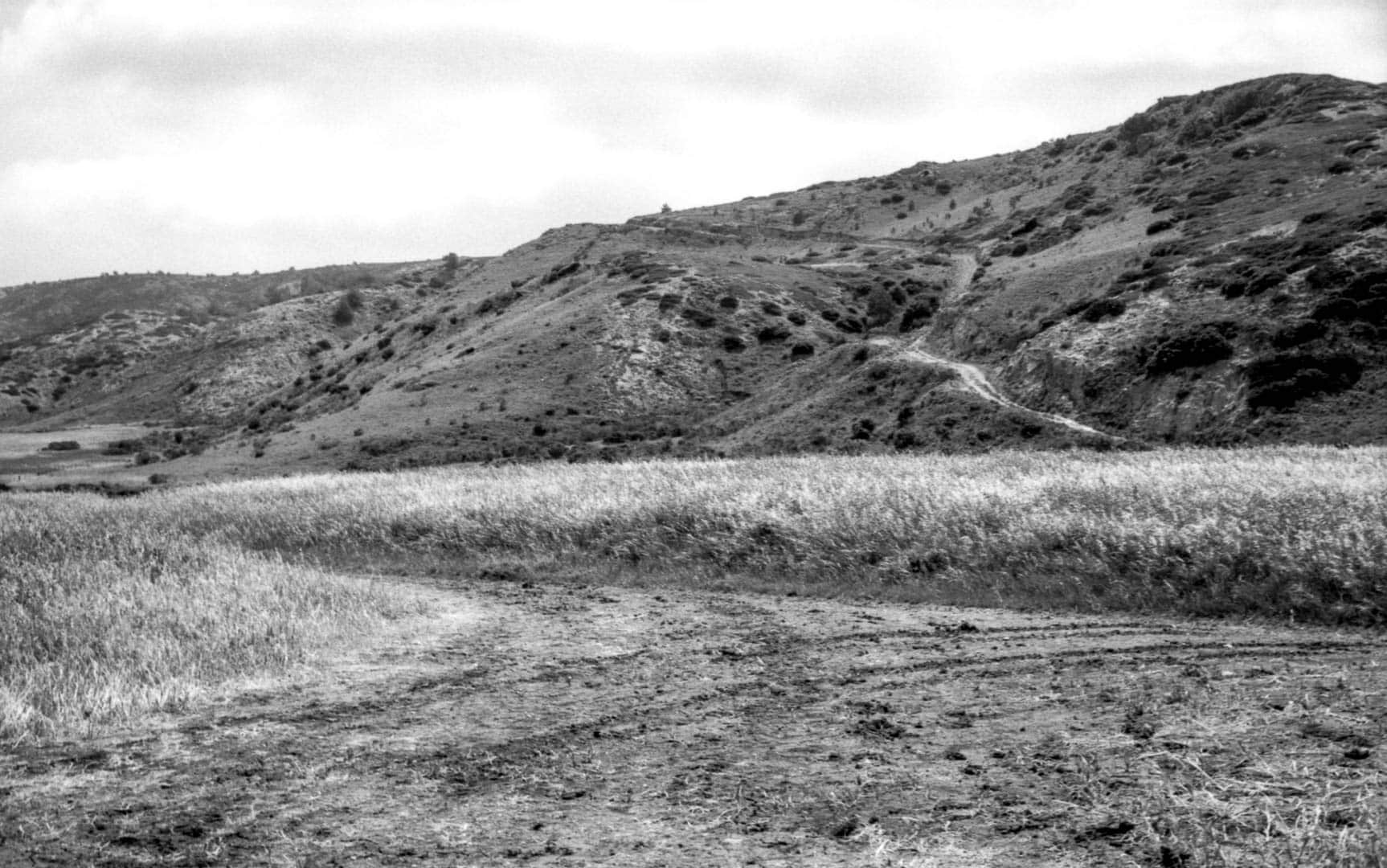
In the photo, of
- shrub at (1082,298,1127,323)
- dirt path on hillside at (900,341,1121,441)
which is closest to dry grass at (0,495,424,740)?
dirt path on hillside at (900,341,1121,441)

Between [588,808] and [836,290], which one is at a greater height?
[836,290]

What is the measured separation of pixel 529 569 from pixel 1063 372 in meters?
36.1

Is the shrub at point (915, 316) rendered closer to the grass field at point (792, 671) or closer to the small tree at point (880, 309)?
A: the small tree at point (880, 309)

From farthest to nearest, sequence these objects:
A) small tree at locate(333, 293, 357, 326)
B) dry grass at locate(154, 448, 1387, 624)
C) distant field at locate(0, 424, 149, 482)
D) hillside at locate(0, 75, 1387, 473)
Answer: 1. small tree at locate(333, 293, 357, 326)
2. distant field at locate(0, 424, 149, 482)
3. hillside at locate(0, 75, 1387, 473)
4. dry grass at locate(154, 448, 1387, 624)

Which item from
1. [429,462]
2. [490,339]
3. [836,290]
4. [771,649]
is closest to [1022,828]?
[771,649]

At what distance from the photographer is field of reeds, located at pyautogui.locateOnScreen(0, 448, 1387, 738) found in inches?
477

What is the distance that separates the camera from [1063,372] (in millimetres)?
49344

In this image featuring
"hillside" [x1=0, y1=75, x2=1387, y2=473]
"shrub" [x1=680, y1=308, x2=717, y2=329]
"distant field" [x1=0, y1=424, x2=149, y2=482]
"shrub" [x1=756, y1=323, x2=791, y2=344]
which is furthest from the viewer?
"shrub" [x1=680, y1=308, x2=717, y2=329]

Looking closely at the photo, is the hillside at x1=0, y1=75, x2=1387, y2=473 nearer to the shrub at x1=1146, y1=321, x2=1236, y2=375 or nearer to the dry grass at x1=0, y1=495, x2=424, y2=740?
the shrub at x1=1146, y1=321, x2=1236, y2=375

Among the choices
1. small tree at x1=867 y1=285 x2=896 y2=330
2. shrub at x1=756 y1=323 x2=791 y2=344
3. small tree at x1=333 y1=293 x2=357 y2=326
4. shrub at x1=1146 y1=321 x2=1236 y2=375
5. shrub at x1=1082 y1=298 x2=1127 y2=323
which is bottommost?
shrub at x1=1146 y1=321 x2=1236 y2=375

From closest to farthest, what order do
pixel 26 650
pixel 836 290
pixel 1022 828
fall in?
pixel 1022 828 < pixel 26 650 < pixel 836 290

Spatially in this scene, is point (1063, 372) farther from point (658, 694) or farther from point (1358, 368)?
point (658, 694)

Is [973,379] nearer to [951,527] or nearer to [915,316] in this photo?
[915,316]

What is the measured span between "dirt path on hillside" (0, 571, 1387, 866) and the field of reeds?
1.35 meters
